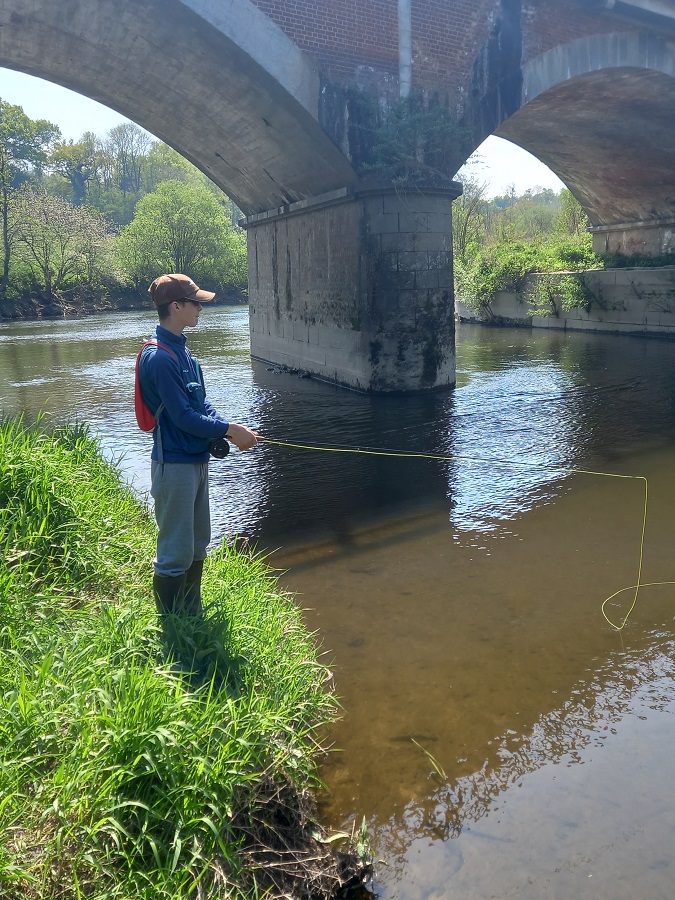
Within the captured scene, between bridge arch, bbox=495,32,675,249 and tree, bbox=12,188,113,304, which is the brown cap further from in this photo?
tree, bbox=12,188,113,304

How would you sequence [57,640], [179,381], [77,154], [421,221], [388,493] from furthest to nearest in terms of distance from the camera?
[77,154]
[421,221]
[388,493]
[179,381]
[57,640]

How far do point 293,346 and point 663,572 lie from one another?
455 inches

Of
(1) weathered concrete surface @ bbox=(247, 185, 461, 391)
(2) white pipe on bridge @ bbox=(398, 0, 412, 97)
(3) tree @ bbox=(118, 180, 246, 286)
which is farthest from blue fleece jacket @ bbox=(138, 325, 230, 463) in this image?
(3) tree @ bbox=(118, 180, 246, 286)

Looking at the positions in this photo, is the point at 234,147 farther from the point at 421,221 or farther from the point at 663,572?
the point at 663,572

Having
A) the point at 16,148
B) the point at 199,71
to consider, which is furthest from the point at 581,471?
the point at 16,148

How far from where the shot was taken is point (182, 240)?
5144cm

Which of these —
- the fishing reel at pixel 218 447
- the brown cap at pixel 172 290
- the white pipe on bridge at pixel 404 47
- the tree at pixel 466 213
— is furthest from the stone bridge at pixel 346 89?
the tree at pixel 466 213

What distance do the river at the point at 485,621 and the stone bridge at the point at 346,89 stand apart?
2000mm

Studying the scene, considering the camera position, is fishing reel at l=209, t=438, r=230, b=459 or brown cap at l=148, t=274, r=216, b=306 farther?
fishing reel at l=209, t=438, r=230, b=459

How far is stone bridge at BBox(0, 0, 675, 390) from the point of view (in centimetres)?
1062

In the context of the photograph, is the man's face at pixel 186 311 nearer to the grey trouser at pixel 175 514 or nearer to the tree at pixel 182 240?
the grey trouser at pixel 175 514

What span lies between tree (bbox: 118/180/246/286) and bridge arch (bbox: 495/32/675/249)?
3103 cm

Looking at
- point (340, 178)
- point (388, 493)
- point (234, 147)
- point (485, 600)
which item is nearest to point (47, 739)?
point (485, 600)

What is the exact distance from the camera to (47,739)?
2.53 metres
